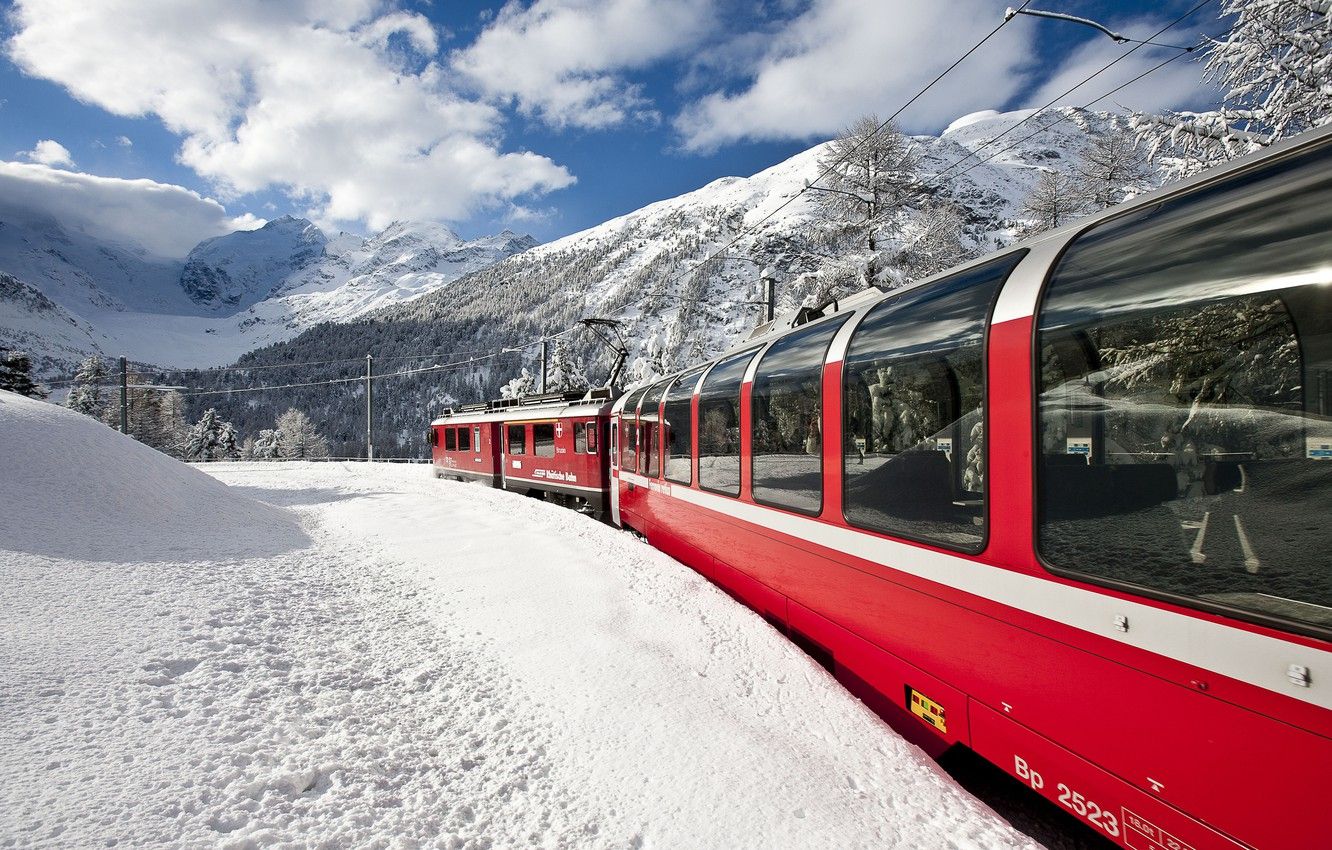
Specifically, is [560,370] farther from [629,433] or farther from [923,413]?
[923,413]

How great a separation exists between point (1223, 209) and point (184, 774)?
179 inches

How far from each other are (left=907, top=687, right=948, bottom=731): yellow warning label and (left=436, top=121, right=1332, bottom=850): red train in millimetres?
16

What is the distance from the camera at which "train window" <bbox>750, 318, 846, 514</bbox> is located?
419cm

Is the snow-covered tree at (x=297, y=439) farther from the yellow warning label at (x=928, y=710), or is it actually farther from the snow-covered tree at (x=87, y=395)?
the yellow warning label at (x=928, y=710)

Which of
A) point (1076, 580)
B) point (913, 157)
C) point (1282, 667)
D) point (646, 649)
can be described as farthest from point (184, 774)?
point (913, 157)

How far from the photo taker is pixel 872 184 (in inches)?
588

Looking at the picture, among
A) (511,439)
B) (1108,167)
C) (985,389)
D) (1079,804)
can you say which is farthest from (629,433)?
(1108,167)

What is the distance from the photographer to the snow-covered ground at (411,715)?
7.42 feet

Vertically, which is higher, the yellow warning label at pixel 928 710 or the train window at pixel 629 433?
the train window at pixel 629 433

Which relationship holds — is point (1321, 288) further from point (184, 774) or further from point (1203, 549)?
point (184, 774)

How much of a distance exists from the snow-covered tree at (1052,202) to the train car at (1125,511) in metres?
15.3

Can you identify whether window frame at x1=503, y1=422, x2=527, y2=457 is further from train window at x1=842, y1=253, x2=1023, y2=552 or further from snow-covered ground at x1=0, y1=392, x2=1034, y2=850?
train window at x1=842, y1=253, x2=1023, y2=552

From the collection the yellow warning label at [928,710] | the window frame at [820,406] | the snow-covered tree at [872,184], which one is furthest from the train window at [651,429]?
the snow-covered tree at [872,184]

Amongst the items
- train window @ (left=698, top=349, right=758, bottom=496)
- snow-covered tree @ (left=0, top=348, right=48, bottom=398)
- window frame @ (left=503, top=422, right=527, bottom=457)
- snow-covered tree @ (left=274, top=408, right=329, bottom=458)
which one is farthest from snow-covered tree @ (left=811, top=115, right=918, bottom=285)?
snow-covered tree @ (left=274, top=408, right=329, bottom=458)
